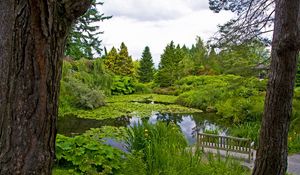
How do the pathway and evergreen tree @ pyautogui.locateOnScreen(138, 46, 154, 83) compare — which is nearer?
the pathway

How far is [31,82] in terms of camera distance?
1188 millimetres

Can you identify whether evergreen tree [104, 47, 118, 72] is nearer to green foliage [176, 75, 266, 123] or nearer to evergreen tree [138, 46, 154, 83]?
evergreen tree [138, 46, 154, 83]

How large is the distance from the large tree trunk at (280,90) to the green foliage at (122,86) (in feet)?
59.8

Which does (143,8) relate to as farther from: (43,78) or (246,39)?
(43,78)

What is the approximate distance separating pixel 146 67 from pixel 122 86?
4.84m

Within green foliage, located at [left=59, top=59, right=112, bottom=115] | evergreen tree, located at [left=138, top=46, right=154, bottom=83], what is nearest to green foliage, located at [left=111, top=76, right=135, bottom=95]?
evergreen tree, located at [left=138, top=46, right=154, bottom=83]

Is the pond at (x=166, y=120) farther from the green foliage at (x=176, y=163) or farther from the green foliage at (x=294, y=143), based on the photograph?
the green foliage at (x=176, y=163)

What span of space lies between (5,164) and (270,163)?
2.43 m

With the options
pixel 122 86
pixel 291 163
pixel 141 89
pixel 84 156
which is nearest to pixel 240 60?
pixel 291 163

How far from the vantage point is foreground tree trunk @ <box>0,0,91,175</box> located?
3.81ft

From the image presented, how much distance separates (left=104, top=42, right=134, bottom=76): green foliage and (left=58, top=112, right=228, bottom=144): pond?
10.7m

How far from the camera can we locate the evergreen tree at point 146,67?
24.8m

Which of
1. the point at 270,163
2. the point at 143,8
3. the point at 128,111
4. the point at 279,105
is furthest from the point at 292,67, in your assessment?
the point at 128,111

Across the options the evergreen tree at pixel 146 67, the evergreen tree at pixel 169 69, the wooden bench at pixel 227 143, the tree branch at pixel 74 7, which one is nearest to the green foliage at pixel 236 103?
the wooden bench at pixel 227 143
